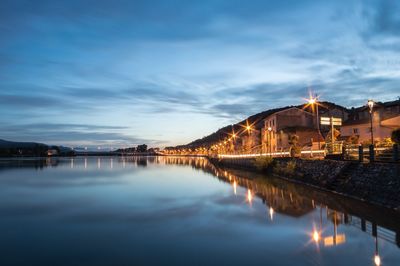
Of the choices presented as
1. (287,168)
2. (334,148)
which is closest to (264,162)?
(287,168)

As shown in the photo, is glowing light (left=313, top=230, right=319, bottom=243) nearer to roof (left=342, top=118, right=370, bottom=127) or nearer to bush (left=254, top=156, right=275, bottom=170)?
bush (left=254, top=156, right=275, bottom=170)

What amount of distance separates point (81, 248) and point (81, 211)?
8.41m

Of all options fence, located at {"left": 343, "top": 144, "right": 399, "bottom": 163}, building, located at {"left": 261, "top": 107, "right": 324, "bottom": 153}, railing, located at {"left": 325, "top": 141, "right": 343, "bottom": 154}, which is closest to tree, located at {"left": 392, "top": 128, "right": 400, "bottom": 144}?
fence, located at {"left": 343, "top": 144, "right": 399, "bottom": 163}

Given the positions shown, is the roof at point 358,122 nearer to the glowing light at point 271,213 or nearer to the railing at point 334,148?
the railing at point 334,148

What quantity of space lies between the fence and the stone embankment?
0.63m

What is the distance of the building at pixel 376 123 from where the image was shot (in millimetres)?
41544

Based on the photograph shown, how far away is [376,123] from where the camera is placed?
44.5m

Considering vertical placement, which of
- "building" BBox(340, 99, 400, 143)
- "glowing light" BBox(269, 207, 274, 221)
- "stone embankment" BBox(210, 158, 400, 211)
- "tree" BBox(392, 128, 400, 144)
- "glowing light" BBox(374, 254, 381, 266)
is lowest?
"glowing light" BBox(374, 254, 381, 266)

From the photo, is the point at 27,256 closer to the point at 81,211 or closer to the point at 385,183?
the point at 81,211

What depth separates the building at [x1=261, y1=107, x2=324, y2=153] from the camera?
197 ft

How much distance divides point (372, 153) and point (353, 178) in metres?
1.93

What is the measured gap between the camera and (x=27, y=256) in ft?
38.0

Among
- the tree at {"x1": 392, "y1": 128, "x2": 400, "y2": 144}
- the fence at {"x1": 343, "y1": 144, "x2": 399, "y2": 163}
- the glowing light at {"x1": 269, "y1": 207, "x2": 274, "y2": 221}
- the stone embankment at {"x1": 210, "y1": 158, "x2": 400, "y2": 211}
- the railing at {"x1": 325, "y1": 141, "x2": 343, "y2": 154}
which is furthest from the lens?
the railing at {"x1": 325, "y1": 141, "x2": 343, "y2": 154}

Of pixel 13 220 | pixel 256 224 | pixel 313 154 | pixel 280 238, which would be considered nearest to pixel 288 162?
pixel 313 154
